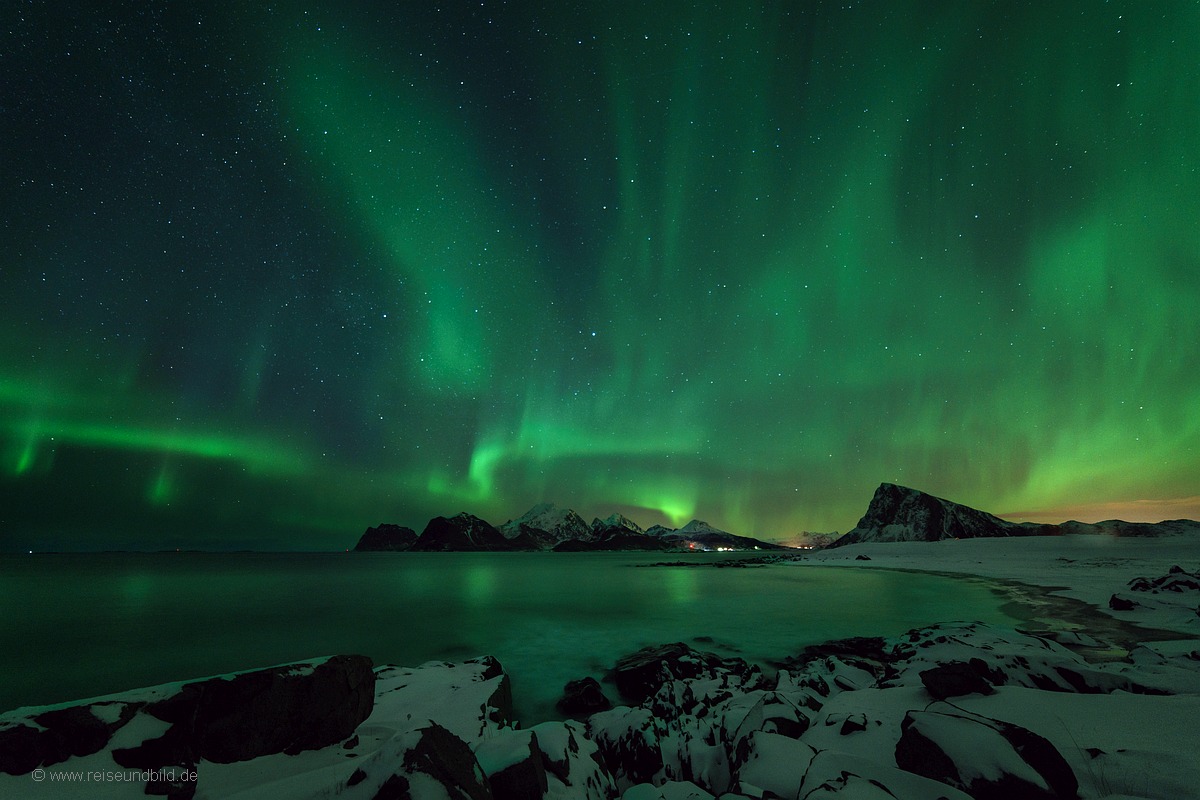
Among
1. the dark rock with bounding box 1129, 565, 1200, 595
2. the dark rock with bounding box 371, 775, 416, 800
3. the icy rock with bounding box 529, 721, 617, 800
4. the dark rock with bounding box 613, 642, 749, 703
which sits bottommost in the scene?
the dark rock with bounding box 613, 642, 749, 703

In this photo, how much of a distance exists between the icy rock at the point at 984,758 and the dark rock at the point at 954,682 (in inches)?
74.6

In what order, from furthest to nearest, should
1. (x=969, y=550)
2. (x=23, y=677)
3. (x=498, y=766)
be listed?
1. (x=969, y=550)
2. (x=23, y=677)
3. (x=498, y=766)

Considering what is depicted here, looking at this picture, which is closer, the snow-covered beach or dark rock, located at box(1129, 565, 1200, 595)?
the snow-covered beach

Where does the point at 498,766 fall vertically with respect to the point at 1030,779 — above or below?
below

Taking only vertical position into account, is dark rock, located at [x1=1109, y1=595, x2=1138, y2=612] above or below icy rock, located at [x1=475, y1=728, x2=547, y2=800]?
above

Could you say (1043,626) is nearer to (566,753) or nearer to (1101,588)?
(1101,588)

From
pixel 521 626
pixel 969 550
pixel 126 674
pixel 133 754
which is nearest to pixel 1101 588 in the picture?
pixel 521 626

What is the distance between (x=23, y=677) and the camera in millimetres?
15648

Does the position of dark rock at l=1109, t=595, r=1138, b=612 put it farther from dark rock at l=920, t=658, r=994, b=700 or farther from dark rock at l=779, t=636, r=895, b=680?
dark rock at l=920, t=658, r=994, b=700

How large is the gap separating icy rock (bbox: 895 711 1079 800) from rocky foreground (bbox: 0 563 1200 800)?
0.04 ft

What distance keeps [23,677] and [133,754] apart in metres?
19.1

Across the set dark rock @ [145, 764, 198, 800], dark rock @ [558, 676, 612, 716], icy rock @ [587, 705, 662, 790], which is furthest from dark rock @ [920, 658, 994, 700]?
dark rock @ [145, 764, 198, 800]

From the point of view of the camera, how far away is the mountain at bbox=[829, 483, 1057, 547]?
167500 mm

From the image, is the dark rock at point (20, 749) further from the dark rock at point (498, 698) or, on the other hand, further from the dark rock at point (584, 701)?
the dark rock at point (584, 701)
